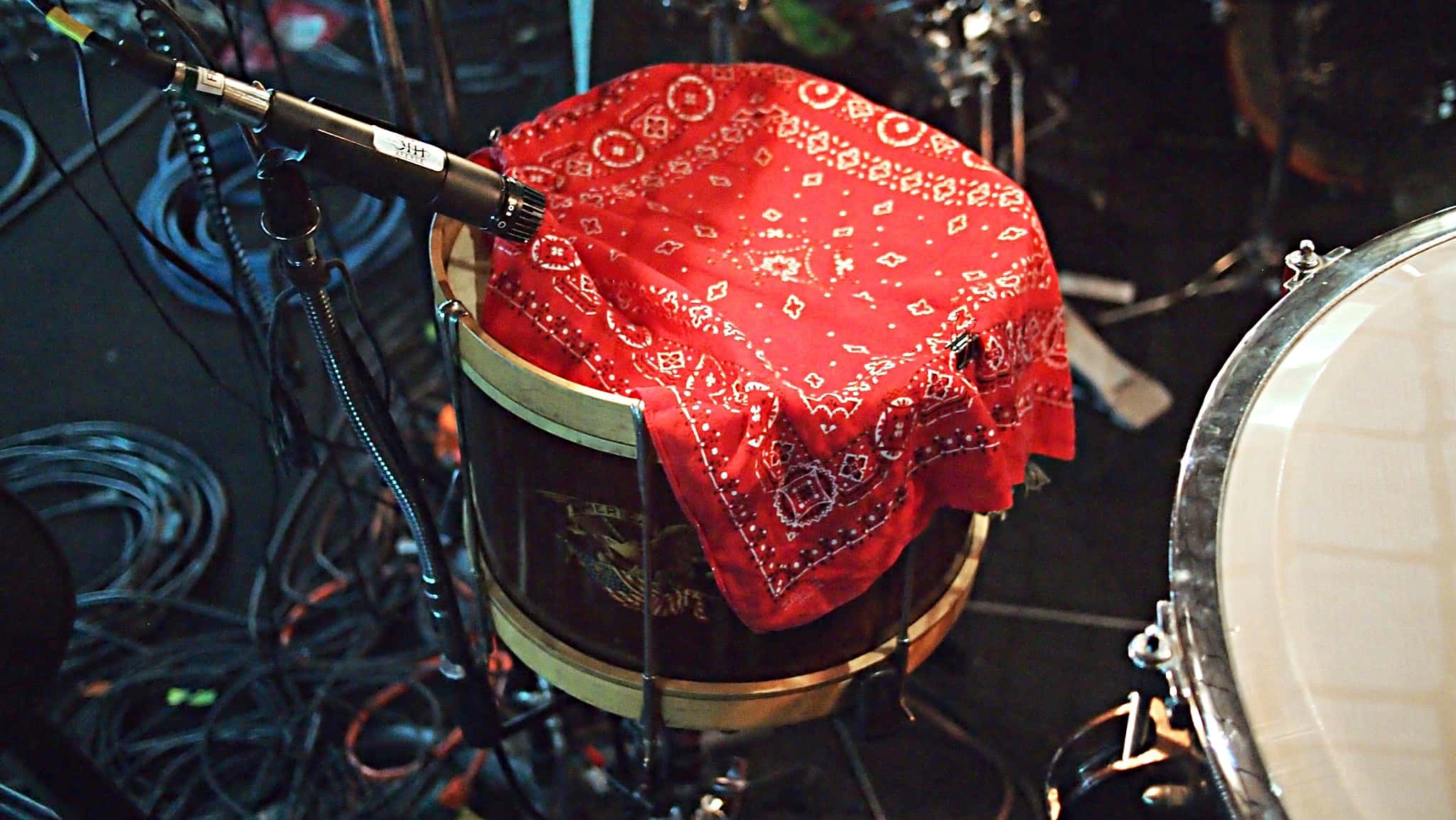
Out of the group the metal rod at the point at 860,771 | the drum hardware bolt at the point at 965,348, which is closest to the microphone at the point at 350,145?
the drum hardware bolt at the point at 965,348

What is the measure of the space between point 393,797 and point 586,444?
760 millimetres


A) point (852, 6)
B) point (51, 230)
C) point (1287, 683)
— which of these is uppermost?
point (852, 6)

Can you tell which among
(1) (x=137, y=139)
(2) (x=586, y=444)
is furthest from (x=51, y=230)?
(2) (x=586, y=444)

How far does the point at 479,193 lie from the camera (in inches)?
35.9

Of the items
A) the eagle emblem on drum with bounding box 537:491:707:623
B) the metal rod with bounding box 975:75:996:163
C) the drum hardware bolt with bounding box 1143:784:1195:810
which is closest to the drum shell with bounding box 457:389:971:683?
the eagle emblem on drum with bounding box 537:491:707:623

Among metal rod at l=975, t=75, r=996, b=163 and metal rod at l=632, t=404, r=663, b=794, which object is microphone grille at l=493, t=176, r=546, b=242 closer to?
metal rod at l=632, t=404, r=663, b=794

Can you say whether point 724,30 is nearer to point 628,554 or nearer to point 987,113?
point 987,113

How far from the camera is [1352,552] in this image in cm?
84

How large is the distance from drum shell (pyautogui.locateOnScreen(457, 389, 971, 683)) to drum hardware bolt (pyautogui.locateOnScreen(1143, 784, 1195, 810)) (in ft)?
0.82

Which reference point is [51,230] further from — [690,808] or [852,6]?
[852,6]

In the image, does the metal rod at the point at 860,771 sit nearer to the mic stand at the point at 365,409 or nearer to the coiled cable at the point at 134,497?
the mic stand at the point at 365,409

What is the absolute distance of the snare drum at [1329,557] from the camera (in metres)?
0.74

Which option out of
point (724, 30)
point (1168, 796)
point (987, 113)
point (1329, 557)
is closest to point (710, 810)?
point (1168, 796)

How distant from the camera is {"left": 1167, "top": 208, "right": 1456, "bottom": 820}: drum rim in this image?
750mm
